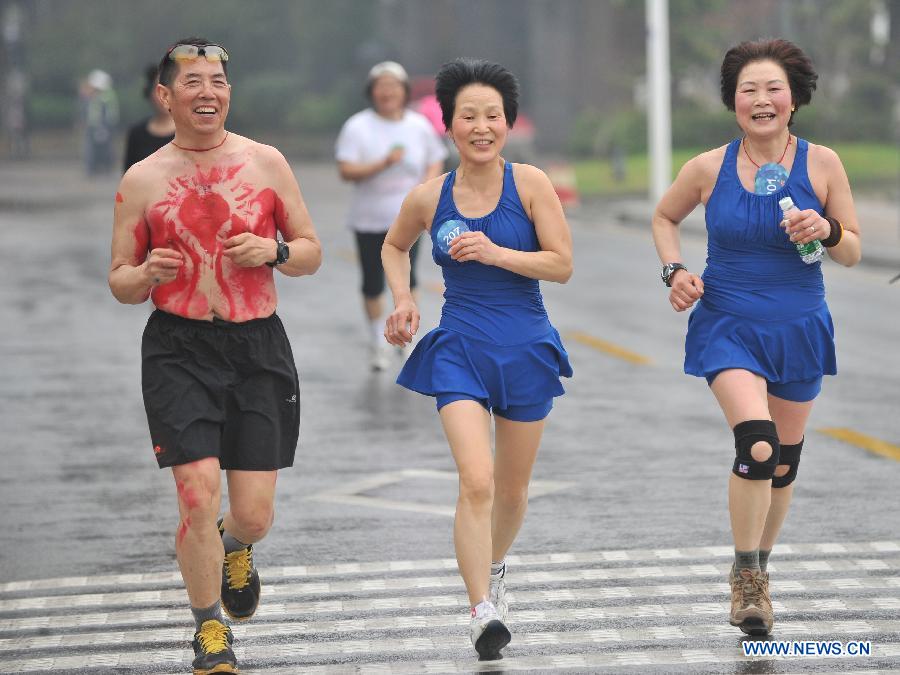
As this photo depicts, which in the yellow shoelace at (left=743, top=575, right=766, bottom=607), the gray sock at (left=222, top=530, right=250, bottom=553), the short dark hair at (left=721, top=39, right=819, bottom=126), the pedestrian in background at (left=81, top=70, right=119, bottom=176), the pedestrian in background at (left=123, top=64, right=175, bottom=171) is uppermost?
the short dark hair at (left=721, top=39, right=819, bottom=126)

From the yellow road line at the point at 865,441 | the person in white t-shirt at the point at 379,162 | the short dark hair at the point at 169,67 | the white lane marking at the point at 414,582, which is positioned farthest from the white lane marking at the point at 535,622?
the person in white t-shirt at the point at 379,162

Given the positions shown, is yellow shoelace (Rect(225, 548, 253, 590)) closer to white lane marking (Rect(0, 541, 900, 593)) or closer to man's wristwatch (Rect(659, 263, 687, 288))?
white lane marking (Rect(0, 541, 900, 593))

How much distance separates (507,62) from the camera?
1997 inches

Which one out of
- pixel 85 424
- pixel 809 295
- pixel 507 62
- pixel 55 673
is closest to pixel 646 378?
pixel 85 424

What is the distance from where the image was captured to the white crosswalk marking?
623 cm

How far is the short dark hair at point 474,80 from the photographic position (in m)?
6.50

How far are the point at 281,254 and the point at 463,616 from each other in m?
1.50

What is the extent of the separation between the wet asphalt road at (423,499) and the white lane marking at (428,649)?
0.04 feet

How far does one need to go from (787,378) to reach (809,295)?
0.31 meters

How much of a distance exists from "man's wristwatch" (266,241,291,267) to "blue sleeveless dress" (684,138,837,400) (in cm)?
152

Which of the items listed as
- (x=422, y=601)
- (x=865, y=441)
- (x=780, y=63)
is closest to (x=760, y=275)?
(x=780, y=63)

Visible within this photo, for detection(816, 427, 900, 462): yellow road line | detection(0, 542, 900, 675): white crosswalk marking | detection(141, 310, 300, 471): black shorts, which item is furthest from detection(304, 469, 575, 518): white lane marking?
detection(141, 310, 300, 471): black shorts

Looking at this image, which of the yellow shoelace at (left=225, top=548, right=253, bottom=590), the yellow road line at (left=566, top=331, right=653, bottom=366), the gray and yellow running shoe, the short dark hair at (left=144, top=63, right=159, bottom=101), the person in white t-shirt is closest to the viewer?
the gray and yellow running shoe

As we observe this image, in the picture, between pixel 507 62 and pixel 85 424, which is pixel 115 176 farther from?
pixel 85 424
